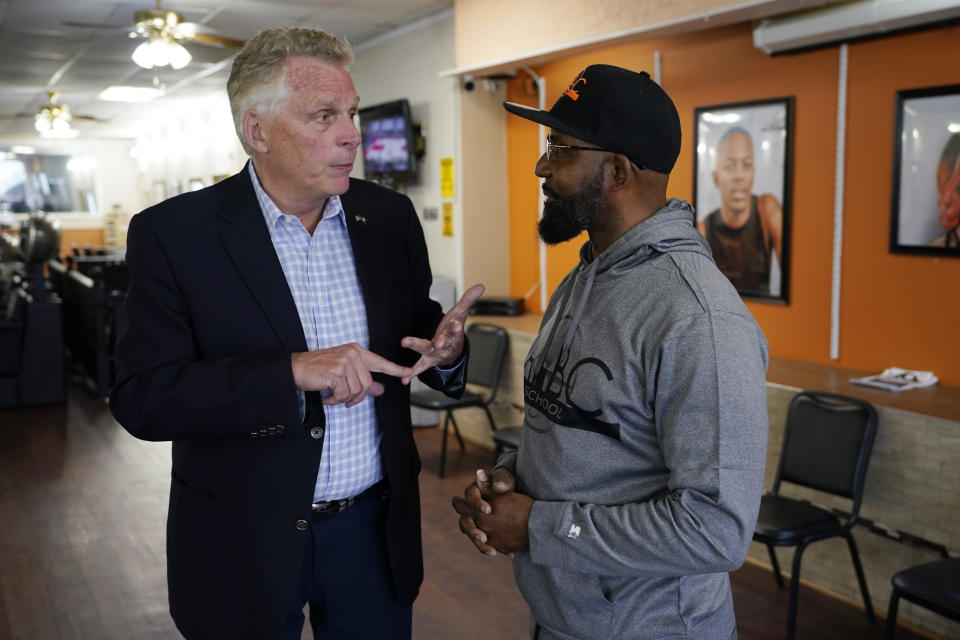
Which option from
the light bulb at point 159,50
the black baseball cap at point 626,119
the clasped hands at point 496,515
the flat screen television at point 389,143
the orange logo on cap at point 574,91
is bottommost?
the clasped hands at point 496,515

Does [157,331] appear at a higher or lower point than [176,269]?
lower

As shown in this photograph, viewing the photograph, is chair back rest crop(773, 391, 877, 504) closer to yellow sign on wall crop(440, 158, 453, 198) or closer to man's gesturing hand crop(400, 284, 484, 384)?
man's gesturing hand crop(400, 284, 484, 384)

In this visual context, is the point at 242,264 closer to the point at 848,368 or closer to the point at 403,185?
the point at 848,368

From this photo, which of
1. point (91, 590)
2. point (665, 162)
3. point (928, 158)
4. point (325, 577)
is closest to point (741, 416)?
point (665, 162)

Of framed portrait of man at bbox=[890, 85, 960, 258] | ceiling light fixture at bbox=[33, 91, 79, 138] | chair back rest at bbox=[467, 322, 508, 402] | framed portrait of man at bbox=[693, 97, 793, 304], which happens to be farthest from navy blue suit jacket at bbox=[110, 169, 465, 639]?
ceiling light fixture at bbox=[33, 91, 79, 138]

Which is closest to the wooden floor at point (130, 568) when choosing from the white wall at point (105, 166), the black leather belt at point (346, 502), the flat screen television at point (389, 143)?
the black leather belt at point (346, 502)

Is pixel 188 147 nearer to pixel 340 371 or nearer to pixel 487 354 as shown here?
pixel 487 354

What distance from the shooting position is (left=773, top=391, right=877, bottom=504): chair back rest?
3.18 m

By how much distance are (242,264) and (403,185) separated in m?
5.63

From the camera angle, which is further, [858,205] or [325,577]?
[858,205]

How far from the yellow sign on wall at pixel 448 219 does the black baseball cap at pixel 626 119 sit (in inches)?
199

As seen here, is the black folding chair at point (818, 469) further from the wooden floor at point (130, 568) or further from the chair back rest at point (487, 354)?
the chair back rest at point (487, 354)

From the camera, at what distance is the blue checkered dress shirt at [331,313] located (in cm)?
166

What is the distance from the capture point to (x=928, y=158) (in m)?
3.55
